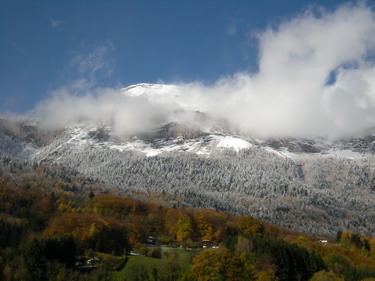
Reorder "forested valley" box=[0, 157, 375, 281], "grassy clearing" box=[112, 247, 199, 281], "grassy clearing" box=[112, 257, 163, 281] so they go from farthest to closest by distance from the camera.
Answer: "grassy clearing" box=[112, 247, 199, 281], "grassy clearing" box=[112, 257, 163, 281], "forested valley" box=[0, 157, 375, 281]

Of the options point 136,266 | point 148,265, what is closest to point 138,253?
point 148,265

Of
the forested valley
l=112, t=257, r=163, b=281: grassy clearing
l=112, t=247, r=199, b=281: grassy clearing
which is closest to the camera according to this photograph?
→ the forested valley

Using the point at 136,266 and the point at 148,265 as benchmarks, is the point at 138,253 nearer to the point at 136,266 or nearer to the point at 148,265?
the point at 148,265

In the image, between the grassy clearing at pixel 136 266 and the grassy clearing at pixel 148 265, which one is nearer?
the grassy clearing at pixel 136 266

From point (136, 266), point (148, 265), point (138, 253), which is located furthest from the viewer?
point (138, 253)

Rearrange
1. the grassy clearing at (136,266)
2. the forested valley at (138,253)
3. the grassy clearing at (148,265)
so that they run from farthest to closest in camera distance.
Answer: the grassy clearing at (148,265) → the grassy clearing at (136,266) → the forested valley at (138,253)

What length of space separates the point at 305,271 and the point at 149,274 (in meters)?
45.4

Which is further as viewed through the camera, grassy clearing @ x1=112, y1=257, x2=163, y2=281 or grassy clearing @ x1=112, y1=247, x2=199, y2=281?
grassy clearing @ x1=112, y1=247, x2=199, y2=281

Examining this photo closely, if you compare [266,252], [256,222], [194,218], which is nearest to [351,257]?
[266,252]

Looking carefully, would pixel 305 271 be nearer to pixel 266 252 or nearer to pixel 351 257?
pixel 266 252

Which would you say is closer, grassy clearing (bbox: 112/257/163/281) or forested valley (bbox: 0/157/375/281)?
forested valley (bbox: 0/157/375/281)

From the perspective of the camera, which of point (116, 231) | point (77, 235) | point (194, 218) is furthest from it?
point (194, 218)

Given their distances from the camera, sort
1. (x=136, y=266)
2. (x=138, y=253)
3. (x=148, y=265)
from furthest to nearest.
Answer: (x=138, y=253), (x=148, y=265), (x=136, y=266)

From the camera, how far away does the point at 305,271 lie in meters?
124
